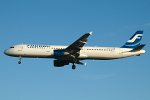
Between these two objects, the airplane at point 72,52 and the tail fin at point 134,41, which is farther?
the tail fin at point 134,41

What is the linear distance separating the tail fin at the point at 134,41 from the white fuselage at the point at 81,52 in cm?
241

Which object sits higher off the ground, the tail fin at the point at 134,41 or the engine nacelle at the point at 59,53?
the tail fin at the point at 134,41

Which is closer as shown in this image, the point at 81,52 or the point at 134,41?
the point at 81,52

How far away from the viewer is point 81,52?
80.1 metres

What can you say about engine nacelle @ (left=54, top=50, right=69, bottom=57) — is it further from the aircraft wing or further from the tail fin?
the tail fin

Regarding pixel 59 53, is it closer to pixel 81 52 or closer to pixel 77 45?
pixel 77 45

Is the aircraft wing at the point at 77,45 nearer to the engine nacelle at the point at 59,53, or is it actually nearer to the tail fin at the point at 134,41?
the engine nacelle at the point at 59,53

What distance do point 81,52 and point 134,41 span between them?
15.3 meters

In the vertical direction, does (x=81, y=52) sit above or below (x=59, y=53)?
above

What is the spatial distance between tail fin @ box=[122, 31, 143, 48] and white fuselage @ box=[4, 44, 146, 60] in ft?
7.91

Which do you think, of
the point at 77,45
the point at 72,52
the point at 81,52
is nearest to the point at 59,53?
the point at 72,52

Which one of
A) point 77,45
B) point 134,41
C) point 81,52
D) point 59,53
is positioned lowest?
point 59,53

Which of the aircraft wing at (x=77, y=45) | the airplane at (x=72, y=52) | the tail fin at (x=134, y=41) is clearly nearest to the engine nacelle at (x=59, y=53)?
the airplane at (x=72, y=52)

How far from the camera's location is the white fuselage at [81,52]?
79.1 m
